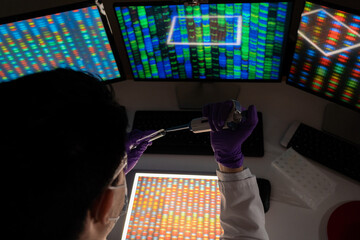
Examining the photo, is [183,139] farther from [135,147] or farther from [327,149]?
[327,149]

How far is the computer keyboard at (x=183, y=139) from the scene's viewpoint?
108 cm

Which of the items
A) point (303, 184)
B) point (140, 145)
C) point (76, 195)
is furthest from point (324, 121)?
point (76, 195)

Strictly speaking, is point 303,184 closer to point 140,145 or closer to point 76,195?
point 140,145

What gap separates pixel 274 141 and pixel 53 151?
0.84 m

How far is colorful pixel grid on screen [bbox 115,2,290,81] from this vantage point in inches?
36.3

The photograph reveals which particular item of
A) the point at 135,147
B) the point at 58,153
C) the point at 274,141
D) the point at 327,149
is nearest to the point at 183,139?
the point at 135,147

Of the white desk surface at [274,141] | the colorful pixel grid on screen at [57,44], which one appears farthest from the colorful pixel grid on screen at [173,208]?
the colorful pixel grid on screen at [57,44]

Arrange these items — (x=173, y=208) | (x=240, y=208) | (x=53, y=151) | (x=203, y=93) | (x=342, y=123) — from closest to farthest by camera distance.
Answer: (x=53, y=151) → (x=240, y=208) → (x=173, y=208) → (x=342, y=123) → (x=203, y=93)

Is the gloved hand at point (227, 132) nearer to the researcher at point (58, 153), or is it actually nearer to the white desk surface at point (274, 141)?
the white desk surface at point (274, 141)

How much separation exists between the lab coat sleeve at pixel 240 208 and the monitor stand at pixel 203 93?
38 centimetres

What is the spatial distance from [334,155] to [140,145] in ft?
2.04

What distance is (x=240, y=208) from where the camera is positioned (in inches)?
33.9

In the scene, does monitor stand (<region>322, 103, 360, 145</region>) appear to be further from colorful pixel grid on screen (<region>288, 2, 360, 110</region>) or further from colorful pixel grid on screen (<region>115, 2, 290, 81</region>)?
colorful pixel grid on screen (<region>115, 2, 290, 81</region>)

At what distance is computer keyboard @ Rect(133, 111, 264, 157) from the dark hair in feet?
1.88
